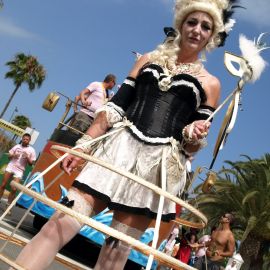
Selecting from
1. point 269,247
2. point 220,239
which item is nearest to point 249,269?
point 269,247

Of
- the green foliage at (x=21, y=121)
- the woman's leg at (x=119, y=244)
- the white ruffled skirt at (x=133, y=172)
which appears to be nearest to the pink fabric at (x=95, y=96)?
the white ruffled skirt at (x=133, y=172)

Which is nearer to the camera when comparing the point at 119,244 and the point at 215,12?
the point at 119,244

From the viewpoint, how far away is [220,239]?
8.84m

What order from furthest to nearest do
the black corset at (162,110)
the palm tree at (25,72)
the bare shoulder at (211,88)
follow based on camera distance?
the palm tree at (25,72)
the bare shoulder at (211,88)
the black corset at (162,110)

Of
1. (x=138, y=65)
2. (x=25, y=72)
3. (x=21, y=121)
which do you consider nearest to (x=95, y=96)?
(x=138, y=65)

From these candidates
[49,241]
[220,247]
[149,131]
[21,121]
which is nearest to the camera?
[49,241]

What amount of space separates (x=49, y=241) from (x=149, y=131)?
813mm

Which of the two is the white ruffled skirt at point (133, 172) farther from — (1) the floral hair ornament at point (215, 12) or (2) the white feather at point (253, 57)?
(1) the floral hair ornament at point (215, 12)

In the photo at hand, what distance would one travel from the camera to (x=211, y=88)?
2.93 meters

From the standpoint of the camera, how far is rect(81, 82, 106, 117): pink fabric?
318 inches

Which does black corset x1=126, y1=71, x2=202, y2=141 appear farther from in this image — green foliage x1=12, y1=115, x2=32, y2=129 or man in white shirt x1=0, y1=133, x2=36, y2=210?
green foliage x1=12, y1=115, x2=32, y2=129

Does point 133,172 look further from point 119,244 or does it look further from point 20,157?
point 20,157

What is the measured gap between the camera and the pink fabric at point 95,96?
8078 mm

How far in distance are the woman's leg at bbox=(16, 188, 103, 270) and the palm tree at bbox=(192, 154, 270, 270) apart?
19.7m
